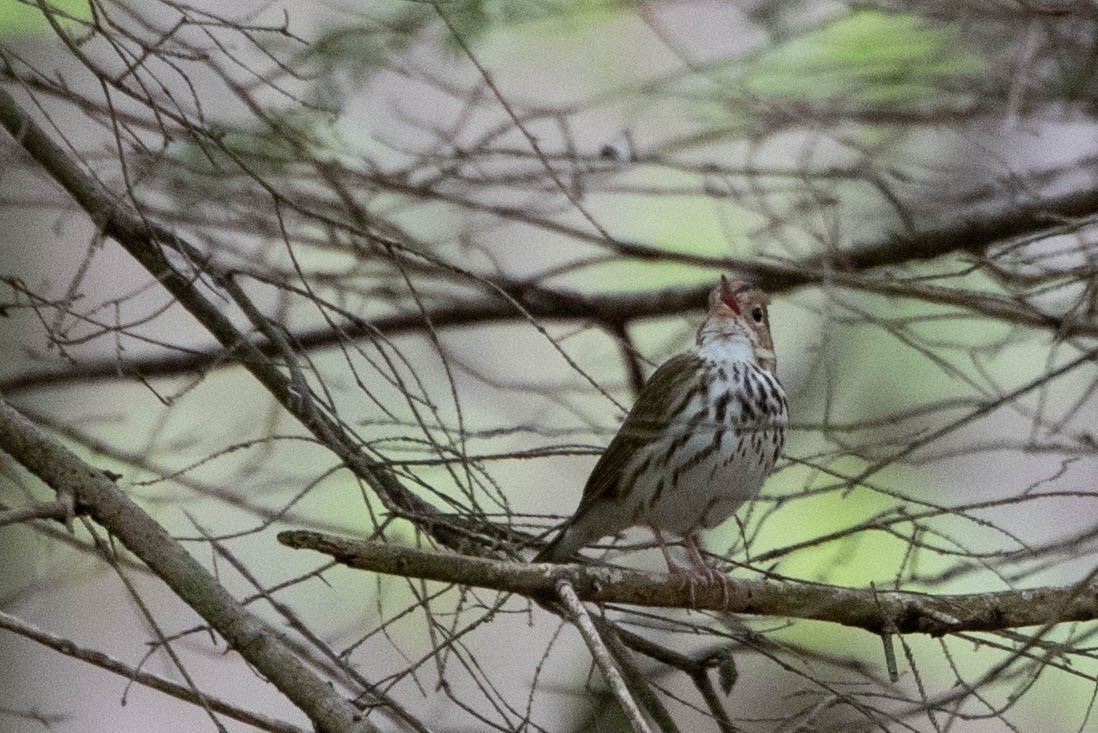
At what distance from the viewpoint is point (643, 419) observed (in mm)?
4293

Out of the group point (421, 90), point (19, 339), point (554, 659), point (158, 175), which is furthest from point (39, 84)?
point (421, 90)

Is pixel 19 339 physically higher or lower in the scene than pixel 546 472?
lower

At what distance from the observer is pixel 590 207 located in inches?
313


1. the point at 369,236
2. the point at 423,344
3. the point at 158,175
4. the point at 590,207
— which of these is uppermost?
the point at 590,207

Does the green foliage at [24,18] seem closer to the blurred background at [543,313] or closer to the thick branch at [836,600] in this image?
the blurred background at [543,313]

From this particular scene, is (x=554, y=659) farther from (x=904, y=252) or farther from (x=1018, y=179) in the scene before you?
(x=1018, y=179)

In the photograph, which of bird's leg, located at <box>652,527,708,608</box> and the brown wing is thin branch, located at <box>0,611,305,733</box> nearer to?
bird's leg, located at <box>652,527,708,608</box>

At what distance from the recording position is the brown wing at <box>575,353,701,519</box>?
14.3ft

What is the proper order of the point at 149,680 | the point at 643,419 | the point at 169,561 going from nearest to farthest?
the point at 149,680 → the point at 169,561 → the point at 643,419

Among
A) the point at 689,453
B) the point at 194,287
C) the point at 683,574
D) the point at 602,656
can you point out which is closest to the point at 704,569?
the point at 683,574

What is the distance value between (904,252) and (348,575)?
3399mm

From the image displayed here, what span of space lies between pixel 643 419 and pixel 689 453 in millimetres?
161

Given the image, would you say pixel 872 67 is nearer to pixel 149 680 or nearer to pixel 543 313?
pixel 543 313

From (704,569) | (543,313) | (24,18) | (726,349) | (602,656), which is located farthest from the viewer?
(543,313)
